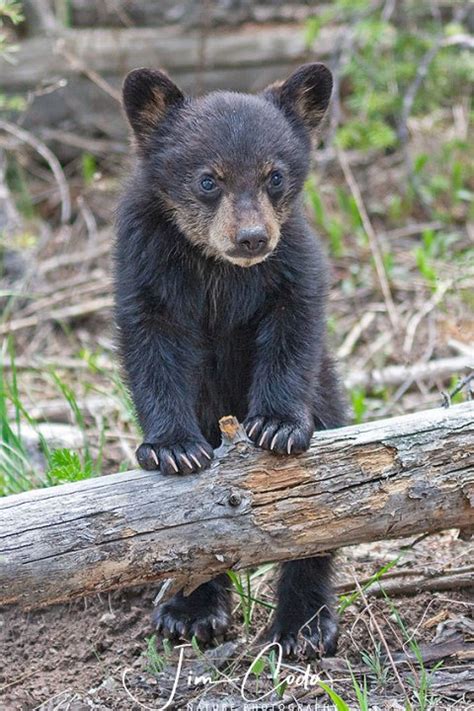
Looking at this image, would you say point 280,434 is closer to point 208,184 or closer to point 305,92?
point 208,184

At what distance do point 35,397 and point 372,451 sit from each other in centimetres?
362

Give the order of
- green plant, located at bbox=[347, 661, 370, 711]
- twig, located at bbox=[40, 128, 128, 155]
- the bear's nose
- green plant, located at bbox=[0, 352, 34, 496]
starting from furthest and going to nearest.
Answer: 1. twig, located at bbox=[40, 128, 128, 155]
2. green plant, located at bbox=[0, 352, 34, 496]
3. the bear's nose
4. green plant, located at bbox=[347, 661, 370, 711]

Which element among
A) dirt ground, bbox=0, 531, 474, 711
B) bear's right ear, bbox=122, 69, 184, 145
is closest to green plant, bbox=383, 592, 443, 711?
dirt ground, bbox=0, 531, 474, 711

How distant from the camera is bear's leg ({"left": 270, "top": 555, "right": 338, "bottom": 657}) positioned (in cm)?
415

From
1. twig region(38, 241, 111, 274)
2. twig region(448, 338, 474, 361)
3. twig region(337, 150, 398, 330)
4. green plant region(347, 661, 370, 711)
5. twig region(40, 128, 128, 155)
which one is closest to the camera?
green plant region(347, 661, 370, 711)

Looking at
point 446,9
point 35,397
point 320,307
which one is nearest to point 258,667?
point 320,307

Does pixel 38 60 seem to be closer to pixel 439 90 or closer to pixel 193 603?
pixel 439 90

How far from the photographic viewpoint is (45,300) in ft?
26.6

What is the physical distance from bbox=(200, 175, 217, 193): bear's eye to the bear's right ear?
460 millimetres

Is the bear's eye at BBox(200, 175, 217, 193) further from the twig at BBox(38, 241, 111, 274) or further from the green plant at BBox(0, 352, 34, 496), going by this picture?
the twig at BBox(38, 241, 111, 274)

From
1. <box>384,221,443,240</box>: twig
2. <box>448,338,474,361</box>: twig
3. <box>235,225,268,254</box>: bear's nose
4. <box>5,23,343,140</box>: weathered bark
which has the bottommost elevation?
<box>448,338,474,361</box>: twig

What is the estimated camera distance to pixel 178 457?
381 cm

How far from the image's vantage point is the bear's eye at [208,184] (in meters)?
4.21

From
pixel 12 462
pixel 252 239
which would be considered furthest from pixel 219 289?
pixel 12 462
